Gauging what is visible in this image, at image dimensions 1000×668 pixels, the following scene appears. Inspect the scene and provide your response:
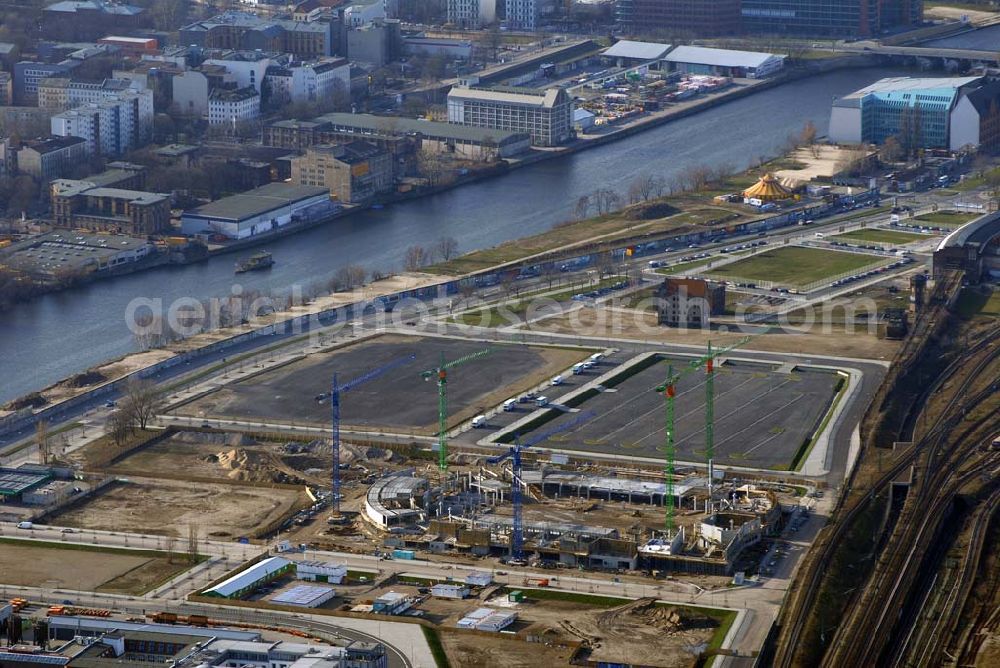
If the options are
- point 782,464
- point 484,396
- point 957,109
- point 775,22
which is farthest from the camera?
point 775,22

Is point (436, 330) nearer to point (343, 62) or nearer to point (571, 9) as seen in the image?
point (343, 62)

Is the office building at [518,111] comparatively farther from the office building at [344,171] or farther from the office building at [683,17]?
the office building at [683,17]

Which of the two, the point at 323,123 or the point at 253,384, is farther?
the point at 323,123

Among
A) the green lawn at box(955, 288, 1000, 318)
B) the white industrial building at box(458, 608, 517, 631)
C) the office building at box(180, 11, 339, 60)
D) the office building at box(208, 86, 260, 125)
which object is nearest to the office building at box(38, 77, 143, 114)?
the office building at box(208, 86, 260, 125)

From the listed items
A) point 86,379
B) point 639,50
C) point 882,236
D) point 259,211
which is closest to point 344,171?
point 259,211

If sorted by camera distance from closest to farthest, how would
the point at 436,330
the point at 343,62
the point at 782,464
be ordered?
the point at 782,464, the point at 436,330, the point at 343,62

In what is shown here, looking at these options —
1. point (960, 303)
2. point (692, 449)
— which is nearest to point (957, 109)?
point (960, 303)
